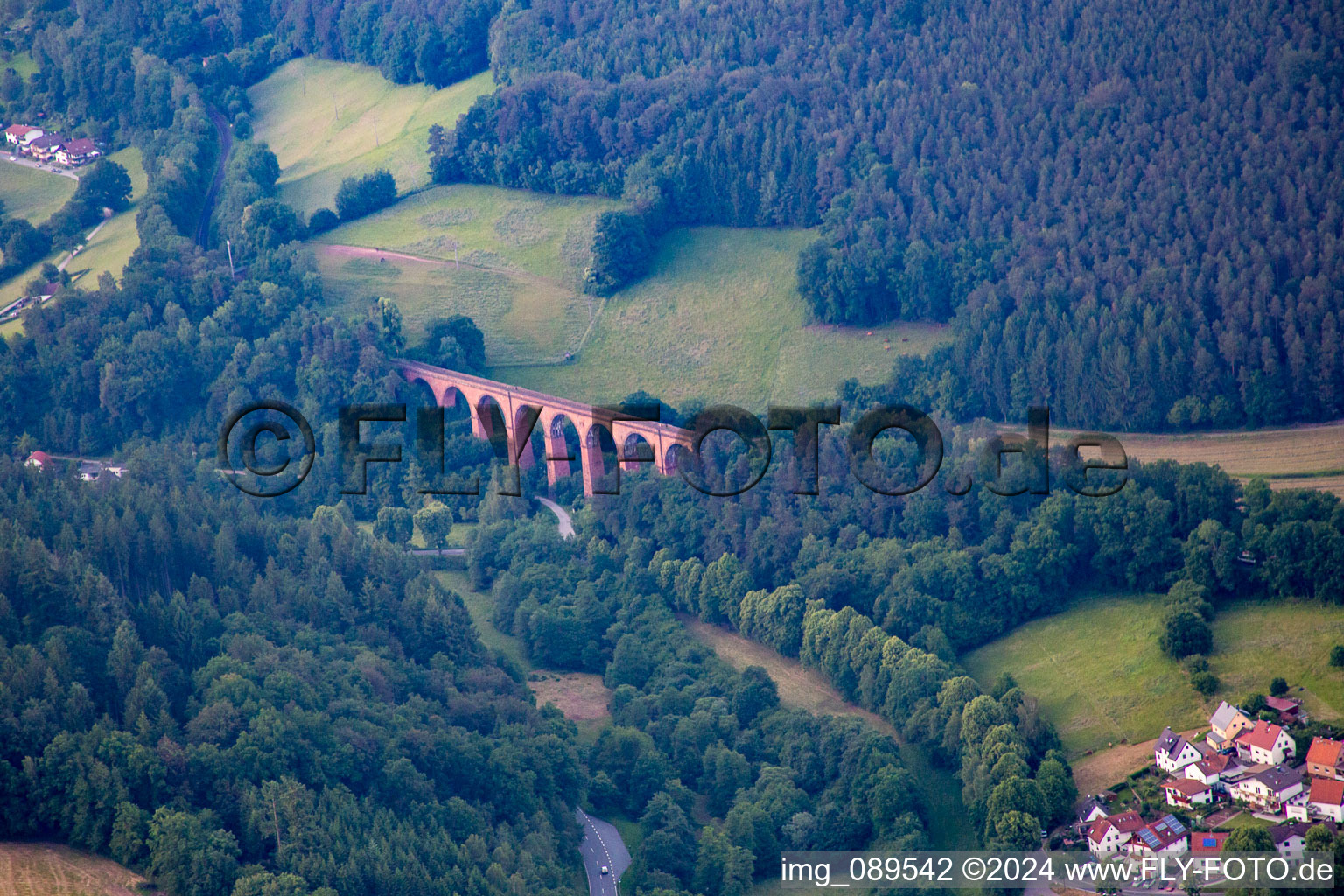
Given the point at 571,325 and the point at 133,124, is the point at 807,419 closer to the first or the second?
the point at 571,325

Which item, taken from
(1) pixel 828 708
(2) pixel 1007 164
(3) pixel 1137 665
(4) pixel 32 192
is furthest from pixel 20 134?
(3) pixel 1137 665

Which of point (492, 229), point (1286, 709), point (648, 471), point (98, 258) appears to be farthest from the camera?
point (492, 229)

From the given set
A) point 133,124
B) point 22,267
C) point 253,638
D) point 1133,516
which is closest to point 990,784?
point 1133,516

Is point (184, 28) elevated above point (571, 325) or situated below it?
above

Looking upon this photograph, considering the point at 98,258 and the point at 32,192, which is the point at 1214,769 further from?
the point at 32,192

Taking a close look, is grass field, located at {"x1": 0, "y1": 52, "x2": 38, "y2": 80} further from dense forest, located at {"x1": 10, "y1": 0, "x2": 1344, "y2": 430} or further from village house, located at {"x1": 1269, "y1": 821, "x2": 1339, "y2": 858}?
village house, located at {"x1": 1269, "y1": 821, "x2": 1339, "y2": 858}
